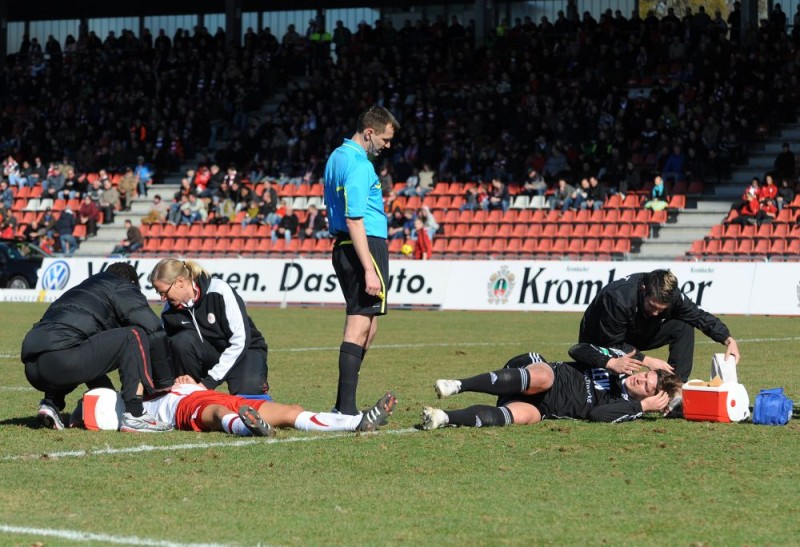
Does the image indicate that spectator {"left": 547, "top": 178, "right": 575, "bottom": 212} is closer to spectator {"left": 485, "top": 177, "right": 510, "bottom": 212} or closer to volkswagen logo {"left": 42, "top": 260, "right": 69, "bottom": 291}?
spectator {"left": 485, "top": 177, "right": 510, "bottom": 212}

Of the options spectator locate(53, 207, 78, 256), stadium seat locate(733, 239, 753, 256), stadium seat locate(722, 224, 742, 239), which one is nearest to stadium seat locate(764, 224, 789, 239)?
stadium seat locate(733, 239, 753, 256)

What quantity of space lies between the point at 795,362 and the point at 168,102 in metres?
31.9

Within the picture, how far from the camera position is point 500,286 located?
26359 mm

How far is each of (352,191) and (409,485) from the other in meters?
2.64

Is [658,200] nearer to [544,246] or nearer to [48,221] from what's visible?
[544,246]

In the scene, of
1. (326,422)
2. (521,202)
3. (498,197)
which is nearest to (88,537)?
(326,422)

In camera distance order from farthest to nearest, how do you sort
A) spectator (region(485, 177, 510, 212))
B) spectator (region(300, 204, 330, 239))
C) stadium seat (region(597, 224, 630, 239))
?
spectator (region(300, 204, 330, 239)), spectator (region(485, 177, 510, 212)), stadium seat (region(597, 224, 630, 239))

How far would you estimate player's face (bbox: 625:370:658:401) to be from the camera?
909cm

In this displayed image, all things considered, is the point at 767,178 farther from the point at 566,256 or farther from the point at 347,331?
the point at 347,331

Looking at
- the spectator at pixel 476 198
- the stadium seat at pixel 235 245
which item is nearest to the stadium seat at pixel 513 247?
the spectator at pixel 476 198

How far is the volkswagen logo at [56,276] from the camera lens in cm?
3109

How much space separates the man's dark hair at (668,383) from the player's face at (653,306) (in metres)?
0.41

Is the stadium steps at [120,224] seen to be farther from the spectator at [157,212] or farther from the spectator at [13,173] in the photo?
the spectator at [13,173]

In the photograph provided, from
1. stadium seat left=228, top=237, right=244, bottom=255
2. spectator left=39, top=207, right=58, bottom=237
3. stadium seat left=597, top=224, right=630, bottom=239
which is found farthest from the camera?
spectator left=39, top=207, right=58, bottom=237
